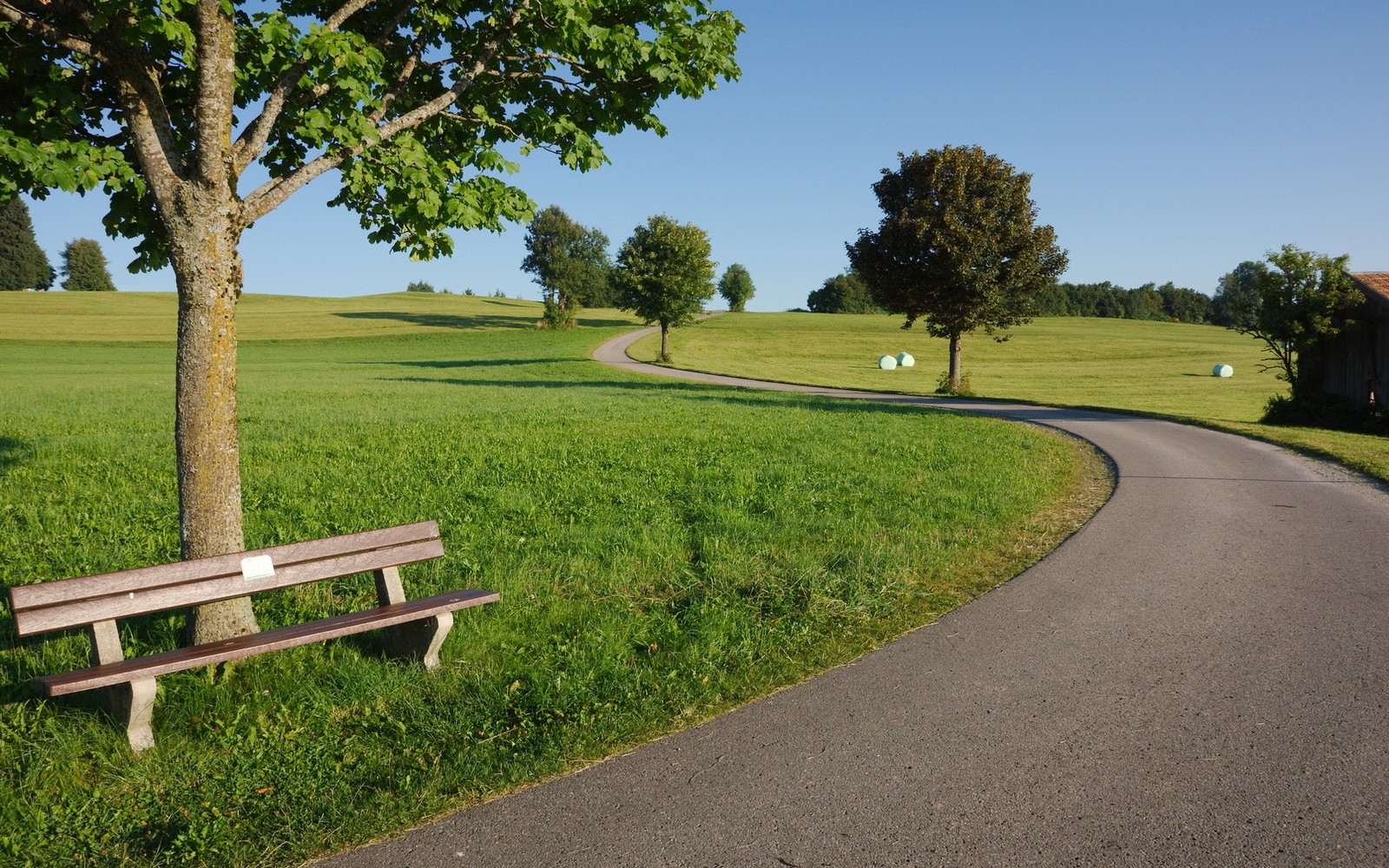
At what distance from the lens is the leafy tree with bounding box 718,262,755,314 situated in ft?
471

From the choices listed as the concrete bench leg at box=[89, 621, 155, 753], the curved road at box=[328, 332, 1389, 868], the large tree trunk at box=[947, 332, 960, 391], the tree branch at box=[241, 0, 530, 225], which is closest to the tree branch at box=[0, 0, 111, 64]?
the tree branch at box=[241, 0, 530, 225]

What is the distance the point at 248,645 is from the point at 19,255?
146 m

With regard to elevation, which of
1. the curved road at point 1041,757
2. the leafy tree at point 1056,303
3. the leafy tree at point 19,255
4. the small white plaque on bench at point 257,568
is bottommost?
the curved road at point 1041,757

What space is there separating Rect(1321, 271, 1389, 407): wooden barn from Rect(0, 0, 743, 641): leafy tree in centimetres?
2130

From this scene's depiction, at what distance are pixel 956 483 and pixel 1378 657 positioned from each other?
246 inches

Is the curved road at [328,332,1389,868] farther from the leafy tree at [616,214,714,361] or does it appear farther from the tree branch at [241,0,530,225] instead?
the leafy tree at [616,214,714,361]

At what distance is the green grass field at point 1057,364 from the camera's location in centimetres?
2800

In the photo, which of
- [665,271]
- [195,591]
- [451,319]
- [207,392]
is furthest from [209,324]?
[451,319]

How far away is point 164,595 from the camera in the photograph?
4727 mm

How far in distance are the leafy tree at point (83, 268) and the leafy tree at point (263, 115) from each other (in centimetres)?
14520

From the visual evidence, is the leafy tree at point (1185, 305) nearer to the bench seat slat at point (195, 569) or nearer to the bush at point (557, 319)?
the bush at point (557, 319)

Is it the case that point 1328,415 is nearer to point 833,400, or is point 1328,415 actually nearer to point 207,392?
point 833,400

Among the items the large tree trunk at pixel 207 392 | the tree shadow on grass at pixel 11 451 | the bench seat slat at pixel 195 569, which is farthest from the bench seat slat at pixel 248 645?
the tree shadow on grass at pixel 11 451

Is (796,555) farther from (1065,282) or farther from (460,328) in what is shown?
(1065,282)
